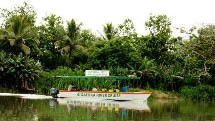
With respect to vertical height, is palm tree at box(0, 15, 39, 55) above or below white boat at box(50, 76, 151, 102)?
above

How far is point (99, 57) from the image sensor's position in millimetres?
39562

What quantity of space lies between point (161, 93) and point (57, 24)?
14336mm

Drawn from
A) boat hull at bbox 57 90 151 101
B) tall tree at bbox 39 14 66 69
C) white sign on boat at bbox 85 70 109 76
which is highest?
tall tree at bbox 39 14 66 69

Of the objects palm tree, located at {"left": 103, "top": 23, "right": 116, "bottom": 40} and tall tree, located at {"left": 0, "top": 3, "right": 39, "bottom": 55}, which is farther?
palm tree, located at {"left": 103, "top": 23, "right": 116, "bottom": 40}

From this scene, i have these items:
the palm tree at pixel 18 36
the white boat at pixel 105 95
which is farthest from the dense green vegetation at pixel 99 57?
the white boat at pixel 105 95

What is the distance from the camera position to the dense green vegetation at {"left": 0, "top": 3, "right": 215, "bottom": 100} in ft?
119

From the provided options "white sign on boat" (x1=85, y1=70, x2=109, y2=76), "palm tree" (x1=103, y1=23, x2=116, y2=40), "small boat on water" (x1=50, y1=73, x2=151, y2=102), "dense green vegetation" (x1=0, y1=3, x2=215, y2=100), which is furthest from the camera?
"palm tree" (x1=103, y1=23, x2=116, y2=40)

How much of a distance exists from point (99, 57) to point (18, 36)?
7.83 m

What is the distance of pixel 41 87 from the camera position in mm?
36125

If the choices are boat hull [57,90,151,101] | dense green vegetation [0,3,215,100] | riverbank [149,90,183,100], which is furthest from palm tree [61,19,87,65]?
boat hull [57,90,151,101]

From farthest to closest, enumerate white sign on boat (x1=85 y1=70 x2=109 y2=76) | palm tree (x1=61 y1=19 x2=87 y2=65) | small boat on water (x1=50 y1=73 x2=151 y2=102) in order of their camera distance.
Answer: palm tree (x1=61 y1=19 x2=87 y2=65) < white sign on boat (x1=85 y1=70 x2=109 y2=76) < small boat on water (x1=50 y1=73 x2=151 y2=102)

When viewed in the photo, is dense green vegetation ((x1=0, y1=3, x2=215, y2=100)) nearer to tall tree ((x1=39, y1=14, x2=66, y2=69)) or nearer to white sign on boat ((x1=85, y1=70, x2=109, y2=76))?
tall tree ((x1=39, y1=14, x2=66, y2=69))

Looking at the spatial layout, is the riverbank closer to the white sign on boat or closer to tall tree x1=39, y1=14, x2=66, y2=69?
the white sign on boat

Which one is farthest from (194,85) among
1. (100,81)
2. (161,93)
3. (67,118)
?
(67,118)
